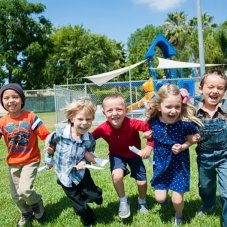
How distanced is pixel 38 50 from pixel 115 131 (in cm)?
3700

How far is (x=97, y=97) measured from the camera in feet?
60.1

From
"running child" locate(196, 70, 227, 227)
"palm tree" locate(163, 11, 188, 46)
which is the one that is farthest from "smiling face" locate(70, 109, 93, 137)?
"palm tree" locate(163, 11, 188, 46)

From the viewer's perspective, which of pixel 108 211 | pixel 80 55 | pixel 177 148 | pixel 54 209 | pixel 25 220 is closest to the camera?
pixel 177 148

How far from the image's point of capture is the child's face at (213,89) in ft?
12.8

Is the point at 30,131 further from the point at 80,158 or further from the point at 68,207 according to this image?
the point at 68,207

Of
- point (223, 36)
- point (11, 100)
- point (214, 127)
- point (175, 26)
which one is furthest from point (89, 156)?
point (175, 26)

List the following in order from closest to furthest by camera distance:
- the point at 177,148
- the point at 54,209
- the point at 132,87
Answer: the point at 177,148
the point at 54,209
the point at 132,87

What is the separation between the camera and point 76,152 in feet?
13.3

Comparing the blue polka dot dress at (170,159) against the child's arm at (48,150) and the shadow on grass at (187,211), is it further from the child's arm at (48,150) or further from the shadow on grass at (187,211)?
the child's arm at (48,150)

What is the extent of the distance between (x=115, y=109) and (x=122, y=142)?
439 millimetres

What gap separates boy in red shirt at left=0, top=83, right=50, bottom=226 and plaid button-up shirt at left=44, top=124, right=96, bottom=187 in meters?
0.34

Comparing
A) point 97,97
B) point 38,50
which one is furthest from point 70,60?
point 97,97

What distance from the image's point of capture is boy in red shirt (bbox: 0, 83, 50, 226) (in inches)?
170

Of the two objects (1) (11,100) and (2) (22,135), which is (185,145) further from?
(1) (11,100)
